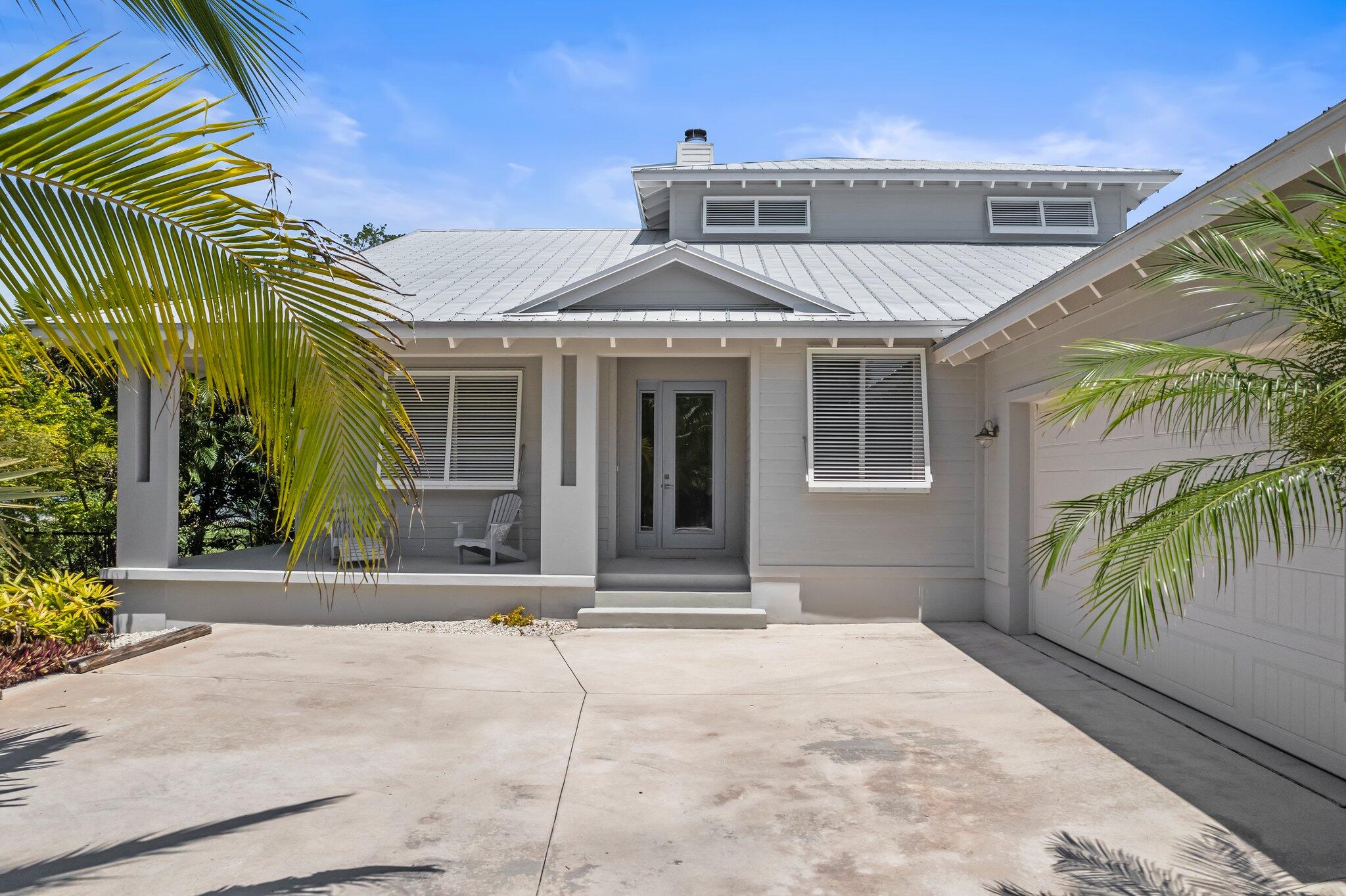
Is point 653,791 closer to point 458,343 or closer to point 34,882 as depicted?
point 34,882

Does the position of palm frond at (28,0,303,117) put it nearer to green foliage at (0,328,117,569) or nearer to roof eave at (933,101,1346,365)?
roof eave at (933,101,1346,365)

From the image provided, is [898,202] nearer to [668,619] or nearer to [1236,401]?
[668,619]

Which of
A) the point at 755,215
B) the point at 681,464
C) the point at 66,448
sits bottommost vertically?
the point at 681,464

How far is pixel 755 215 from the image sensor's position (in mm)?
13945

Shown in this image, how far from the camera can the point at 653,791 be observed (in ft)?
14.6

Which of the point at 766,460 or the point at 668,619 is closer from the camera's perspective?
the point at 668,619

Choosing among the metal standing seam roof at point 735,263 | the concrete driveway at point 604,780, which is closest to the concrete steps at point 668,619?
the concrete driveway at point 604,780

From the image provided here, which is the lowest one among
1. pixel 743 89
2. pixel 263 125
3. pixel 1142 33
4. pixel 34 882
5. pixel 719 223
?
pixel 34 882

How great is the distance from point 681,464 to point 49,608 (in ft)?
20.9

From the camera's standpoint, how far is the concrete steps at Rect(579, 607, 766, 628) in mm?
8789

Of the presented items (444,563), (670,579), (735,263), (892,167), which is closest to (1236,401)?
(670,579)

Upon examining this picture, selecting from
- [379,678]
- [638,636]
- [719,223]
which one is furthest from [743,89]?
[379,678]

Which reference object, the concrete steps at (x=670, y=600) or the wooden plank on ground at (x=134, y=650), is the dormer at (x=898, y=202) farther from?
the wooden plank on ground at (x=134, y=650)

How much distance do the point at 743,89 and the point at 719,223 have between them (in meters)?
2.44
